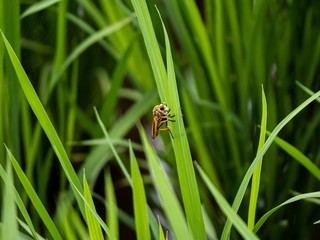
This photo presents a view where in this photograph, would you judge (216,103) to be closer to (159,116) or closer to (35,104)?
(159,116)

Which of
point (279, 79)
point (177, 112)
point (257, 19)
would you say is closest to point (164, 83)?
point (177, 112)

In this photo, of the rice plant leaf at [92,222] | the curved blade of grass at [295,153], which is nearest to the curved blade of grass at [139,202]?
the rice plant leaf at [92,222]

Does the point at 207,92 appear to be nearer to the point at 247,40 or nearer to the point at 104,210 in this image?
the point at 247,40

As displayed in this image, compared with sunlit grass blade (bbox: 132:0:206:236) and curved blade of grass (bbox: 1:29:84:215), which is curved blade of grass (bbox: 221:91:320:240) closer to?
sunlit grass blade (bbox: 132:0:206:236)

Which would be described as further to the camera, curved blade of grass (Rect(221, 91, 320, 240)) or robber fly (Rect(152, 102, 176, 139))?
robber fly (Rect(152, 102, 176, 139))

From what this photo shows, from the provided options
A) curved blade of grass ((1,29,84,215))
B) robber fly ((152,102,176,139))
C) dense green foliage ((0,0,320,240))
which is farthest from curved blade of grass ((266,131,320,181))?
curved blade of grass ((1,29,84,215))

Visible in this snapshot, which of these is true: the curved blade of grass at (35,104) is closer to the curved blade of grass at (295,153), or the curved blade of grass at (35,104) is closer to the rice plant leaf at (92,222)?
the rice plant leaf at (92,222)
